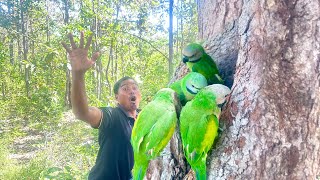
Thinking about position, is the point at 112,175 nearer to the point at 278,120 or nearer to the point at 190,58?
the point at 190,58

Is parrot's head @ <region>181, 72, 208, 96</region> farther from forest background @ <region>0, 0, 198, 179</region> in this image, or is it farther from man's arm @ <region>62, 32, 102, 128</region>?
forest background @ <region>0, 0, 198, 179</region>

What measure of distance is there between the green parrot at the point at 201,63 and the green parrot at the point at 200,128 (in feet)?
0.98

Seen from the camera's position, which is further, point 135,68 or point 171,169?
point 135,68

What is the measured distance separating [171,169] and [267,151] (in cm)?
45

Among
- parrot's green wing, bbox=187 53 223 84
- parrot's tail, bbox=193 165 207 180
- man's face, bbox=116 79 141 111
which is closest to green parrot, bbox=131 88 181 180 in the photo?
parrot's tail, bbox=193 165 207 180

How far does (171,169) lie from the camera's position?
51.3 inches

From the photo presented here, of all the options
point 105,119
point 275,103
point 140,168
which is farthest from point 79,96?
point 275,103

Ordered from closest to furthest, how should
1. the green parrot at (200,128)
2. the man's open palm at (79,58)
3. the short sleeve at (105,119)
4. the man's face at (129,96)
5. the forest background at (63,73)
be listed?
the green parrot at (200,128)
the man's open palm at (79,58)
the short sleeve at (105,119)
the man's face at (129,96)
the forest background at (63,73)

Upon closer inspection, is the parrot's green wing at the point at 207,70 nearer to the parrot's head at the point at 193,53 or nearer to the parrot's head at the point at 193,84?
the parrot's head at the point at 193,53

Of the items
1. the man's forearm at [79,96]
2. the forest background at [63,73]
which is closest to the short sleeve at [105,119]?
the man's forearm at [79,96]

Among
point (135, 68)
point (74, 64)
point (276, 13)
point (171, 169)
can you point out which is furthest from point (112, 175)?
point (135, 68)

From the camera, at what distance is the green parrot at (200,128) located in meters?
0.98

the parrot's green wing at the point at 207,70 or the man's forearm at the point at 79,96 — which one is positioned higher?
the parrot's green wing at the point at 207,70

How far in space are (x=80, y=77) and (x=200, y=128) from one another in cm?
142
